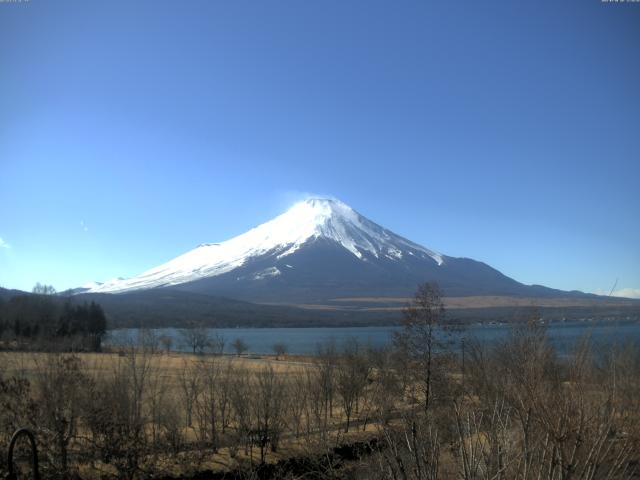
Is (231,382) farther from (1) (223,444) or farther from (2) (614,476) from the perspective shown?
(2) (614,476)

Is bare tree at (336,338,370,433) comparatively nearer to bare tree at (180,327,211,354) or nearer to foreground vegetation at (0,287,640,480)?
foreground vegetation at (0,287,640,480)

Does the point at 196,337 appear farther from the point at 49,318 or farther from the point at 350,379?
the point at 350,379

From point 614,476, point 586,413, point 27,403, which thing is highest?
point 586,413

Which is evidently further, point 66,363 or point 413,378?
point 413,378

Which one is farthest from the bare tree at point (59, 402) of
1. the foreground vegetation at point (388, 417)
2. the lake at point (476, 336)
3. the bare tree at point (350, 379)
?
the bare tree at point (350, 379)

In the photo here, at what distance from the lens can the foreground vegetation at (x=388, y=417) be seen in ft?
17.2

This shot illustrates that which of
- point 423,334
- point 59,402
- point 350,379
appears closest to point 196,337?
point 350,379

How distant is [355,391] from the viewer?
2677cm

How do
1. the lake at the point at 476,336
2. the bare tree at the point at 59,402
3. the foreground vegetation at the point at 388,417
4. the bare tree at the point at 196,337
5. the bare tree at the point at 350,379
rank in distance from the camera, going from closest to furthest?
the foreground vegetation at the point at 388,417, the lake at the point at 476,336, the bare tree at the point at 59,402, the bare tree at the point at 350,379, the bare tree at the point at 196,337

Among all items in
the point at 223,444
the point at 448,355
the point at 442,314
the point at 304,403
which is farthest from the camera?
the point at 442,314

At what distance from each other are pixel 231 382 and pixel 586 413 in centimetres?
1782

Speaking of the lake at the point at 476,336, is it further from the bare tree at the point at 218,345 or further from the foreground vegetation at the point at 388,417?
the bare tree at the point at 218,345

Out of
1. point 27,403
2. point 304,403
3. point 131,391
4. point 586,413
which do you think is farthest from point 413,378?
point 586,413

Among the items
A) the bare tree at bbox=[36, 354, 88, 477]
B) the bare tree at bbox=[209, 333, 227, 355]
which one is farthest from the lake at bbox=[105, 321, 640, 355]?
the bare tree at bbox=[209, 333, 227, 355]
